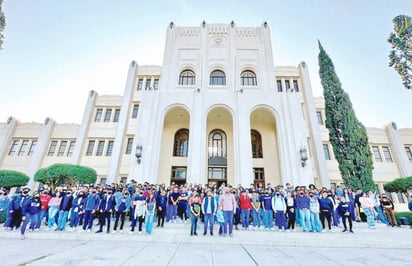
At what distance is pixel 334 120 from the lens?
13.5 metres

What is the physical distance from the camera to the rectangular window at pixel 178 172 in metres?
16.3

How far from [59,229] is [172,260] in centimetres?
596

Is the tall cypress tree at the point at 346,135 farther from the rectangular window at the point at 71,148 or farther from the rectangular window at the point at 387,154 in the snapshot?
the rectangular window at the point at 71,148

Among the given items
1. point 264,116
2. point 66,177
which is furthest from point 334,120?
point 66,177

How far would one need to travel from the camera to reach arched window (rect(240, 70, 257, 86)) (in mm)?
17558

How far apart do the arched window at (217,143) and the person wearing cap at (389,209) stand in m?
10.5

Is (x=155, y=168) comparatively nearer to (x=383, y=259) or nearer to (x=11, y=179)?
(x=11, y=179)

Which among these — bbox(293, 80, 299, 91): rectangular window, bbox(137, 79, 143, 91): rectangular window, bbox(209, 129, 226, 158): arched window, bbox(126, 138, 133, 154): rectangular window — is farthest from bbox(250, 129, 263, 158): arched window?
bbox(137, 79, 143, 91): rectangular window

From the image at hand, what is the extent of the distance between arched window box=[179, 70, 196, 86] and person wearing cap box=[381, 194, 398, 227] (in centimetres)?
1546

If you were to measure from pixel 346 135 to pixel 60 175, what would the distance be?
19810 millimetres

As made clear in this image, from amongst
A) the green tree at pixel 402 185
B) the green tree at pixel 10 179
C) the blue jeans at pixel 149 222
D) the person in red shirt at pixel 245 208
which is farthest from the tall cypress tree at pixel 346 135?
the green tree at pixel 10 179

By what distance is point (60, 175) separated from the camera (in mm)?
12281

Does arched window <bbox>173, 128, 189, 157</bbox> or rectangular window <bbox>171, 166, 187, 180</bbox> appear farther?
arched window <bbox>173, 128, 189, 157</bbox>

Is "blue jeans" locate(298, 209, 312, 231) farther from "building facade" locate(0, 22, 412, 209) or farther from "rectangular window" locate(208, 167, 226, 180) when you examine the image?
"rectangular window" locate(208, 167, 226, 180)
